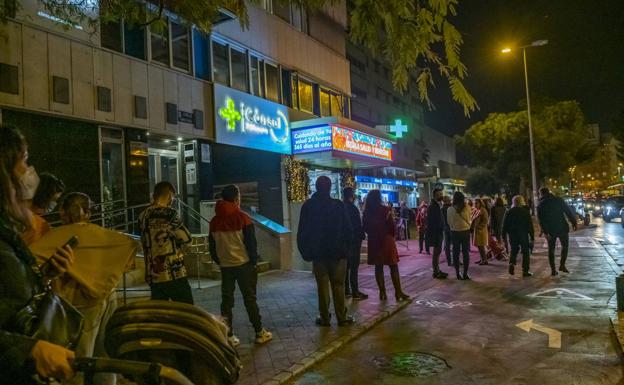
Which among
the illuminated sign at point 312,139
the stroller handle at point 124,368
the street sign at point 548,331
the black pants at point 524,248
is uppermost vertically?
the illuminated sign at point 312,139

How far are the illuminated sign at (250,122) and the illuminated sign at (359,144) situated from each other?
5.92ft

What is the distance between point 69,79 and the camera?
10055 millimetres

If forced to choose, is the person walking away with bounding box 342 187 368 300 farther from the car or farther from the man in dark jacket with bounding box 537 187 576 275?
the car

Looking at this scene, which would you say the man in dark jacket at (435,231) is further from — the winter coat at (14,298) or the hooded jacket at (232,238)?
the winter coat at (14,298)

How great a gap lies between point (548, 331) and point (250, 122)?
35.9 ft

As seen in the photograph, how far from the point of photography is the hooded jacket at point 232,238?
5828 mm

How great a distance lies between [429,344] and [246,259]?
8.20 feet

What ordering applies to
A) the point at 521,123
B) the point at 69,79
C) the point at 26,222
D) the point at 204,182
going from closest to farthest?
the point at 26,222
the point at 69,79
the point at 204,182
the point at 521,123

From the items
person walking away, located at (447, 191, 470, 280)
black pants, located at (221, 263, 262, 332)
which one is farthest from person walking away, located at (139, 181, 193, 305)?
person walking away, located at (447, 191, 470, 280)

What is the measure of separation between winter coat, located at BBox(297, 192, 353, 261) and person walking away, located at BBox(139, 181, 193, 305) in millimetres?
2155

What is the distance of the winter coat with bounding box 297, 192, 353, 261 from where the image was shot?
649cm

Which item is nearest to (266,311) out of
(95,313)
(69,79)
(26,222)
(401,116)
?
(95,313)

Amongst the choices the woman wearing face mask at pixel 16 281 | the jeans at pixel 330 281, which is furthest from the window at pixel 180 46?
the woman wearing face mask at pixel 16 281

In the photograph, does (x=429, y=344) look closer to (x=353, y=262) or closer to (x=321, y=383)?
(x=321, y=383)
